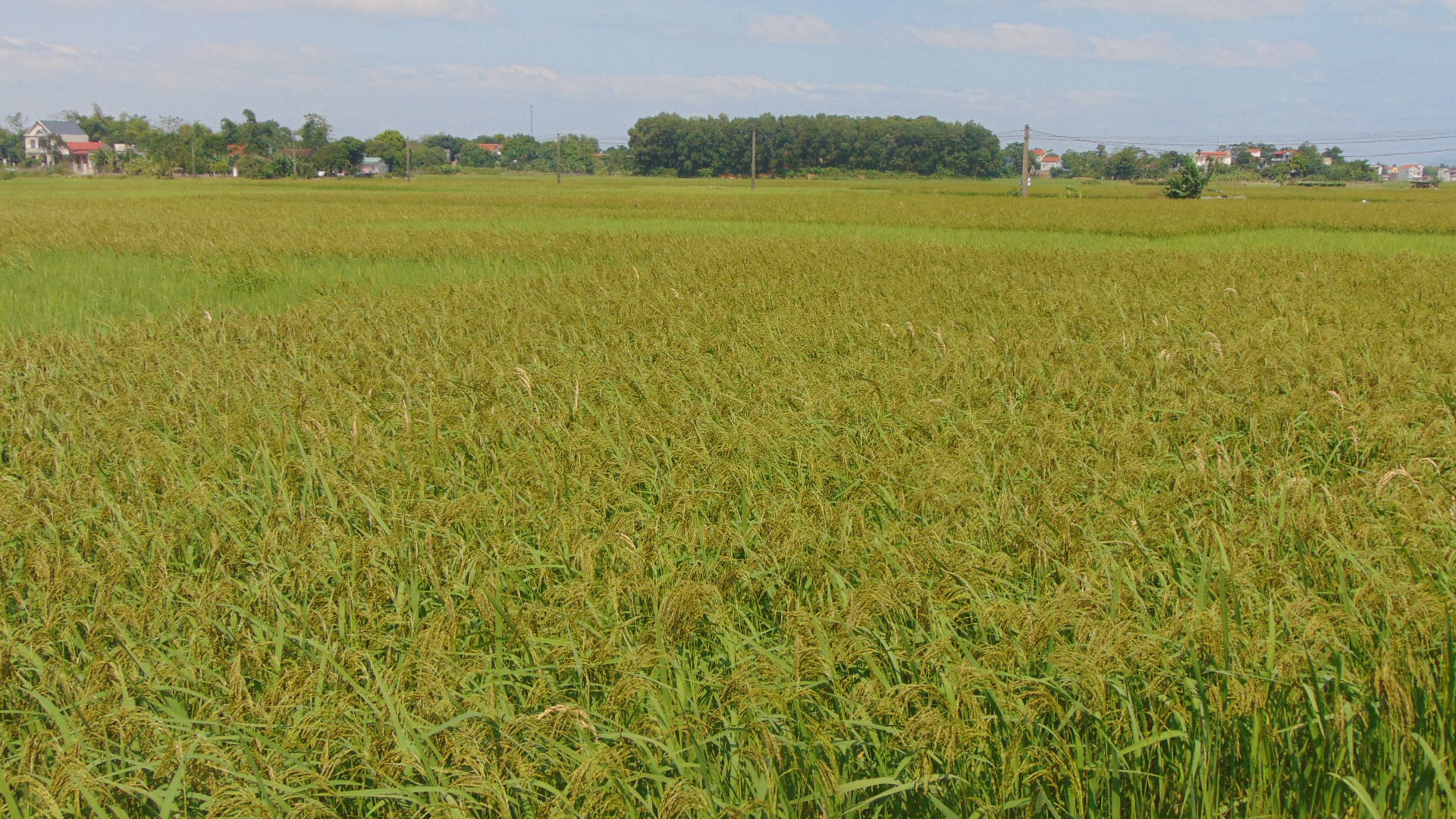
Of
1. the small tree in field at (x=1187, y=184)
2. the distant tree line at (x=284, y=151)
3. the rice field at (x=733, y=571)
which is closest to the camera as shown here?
the rice field at (x=733, y=571)

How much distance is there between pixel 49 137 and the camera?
395ft

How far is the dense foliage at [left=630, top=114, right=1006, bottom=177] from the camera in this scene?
111 metres

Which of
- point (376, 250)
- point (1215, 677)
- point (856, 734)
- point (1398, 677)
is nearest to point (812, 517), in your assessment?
point (856, 734)

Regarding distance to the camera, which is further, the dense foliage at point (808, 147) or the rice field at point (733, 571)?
the dense foliage at point (808, 147)

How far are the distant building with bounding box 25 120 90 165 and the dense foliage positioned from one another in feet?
248

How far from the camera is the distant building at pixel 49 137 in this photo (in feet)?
393

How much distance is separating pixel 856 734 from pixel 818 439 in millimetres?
1965

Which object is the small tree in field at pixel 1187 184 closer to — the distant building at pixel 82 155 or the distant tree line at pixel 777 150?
the distant tree line at pixel 777 150

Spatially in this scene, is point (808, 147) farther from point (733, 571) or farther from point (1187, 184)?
point (733, 571)

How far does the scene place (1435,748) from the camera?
5.33 ft

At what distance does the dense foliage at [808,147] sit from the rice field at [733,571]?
4289 inches

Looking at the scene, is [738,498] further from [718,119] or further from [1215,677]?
[718,119]

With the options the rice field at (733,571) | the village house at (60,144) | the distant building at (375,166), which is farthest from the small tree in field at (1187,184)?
the village house at (60,144)

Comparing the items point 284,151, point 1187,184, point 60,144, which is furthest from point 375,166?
point 1187,184
